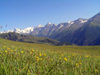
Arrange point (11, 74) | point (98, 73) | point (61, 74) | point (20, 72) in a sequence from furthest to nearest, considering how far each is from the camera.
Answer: point (98, 73) < point (61, 74) < point (20, 72) < point (11, 74)

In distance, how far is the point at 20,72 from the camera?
3473 mm

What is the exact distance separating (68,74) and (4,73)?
1766 mm

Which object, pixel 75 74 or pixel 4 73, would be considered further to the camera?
pixel 75 74

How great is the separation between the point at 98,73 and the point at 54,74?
151cm

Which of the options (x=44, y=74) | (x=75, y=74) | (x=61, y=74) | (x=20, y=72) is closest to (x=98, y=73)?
(x=75, y=74)

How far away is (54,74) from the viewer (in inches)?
149

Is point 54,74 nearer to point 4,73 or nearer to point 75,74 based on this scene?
point 75,74

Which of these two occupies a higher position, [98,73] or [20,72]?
[20,72]

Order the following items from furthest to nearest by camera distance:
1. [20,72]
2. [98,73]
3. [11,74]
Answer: [98,73]
[20,72]
[11,74]

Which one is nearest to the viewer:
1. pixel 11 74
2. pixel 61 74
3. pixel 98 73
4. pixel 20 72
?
pixel 11 74

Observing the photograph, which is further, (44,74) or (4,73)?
(44,74)

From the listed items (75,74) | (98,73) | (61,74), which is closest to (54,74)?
(61,74)

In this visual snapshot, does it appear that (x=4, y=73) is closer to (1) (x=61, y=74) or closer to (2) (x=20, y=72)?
(2) (x=20, y=72)

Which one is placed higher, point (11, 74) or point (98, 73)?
point (11, 74)
